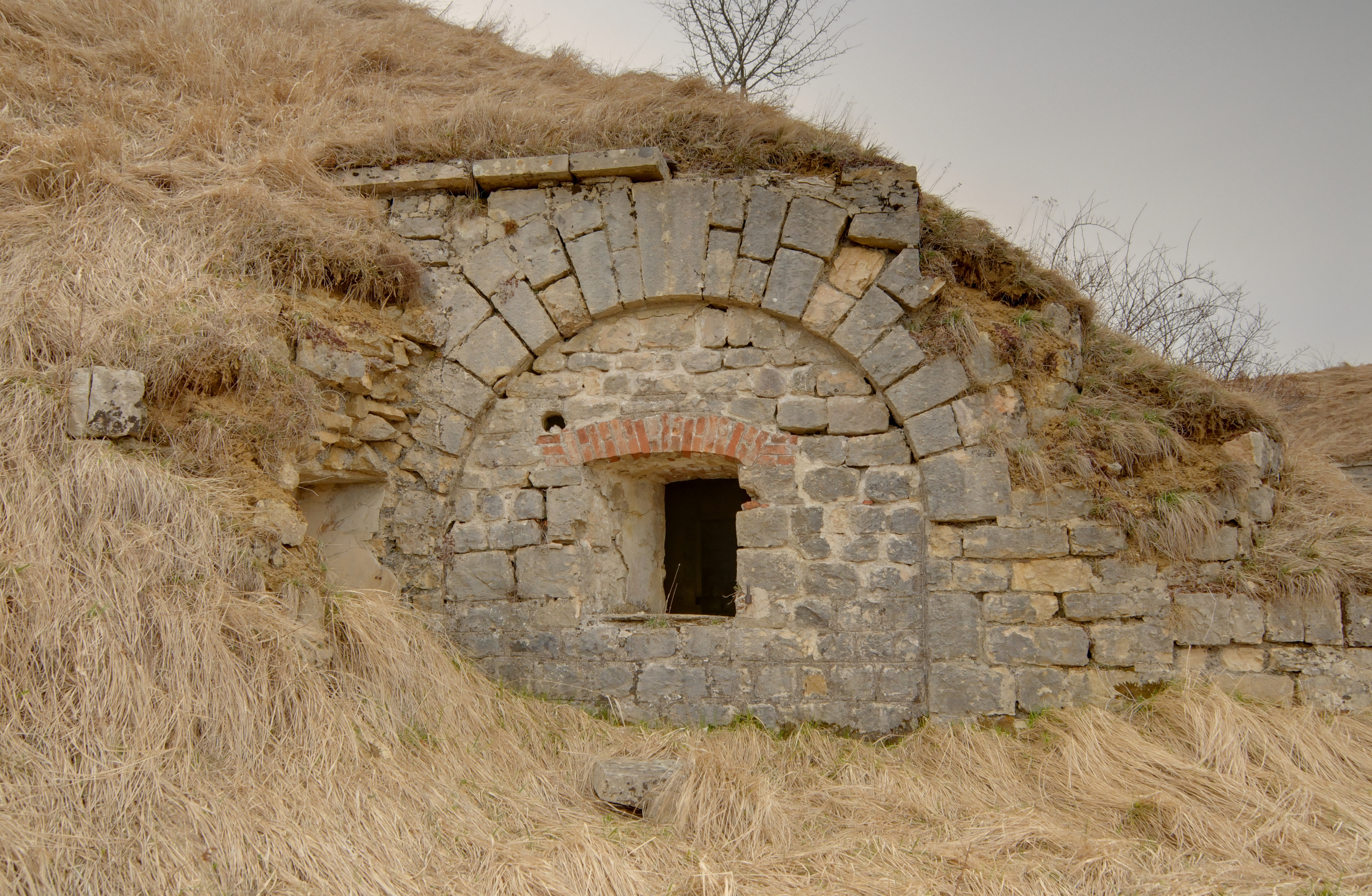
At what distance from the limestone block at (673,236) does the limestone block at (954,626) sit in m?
2.10

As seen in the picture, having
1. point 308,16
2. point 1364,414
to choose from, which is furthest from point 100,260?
point 1364,414

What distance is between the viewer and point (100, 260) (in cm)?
456

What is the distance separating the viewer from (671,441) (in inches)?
196

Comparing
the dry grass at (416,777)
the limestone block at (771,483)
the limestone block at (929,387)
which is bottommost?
the dry grass at (416,777)

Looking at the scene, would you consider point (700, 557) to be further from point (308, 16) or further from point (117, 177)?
point (308, 16)

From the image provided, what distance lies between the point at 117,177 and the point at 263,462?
202cm

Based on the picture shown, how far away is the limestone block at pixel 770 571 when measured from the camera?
4809mm

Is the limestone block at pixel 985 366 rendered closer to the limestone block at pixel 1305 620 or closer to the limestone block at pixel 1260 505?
the limestone block at pixel 1260 505

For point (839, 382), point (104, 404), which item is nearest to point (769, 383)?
point (839, 382)

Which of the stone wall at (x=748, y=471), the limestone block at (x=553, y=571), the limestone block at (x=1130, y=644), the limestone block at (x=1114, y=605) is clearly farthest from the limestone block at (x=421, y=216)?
the limestone block at (x=1130, y=644)

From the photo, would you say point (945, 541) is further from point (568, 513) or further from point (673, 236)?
point (673, 236)

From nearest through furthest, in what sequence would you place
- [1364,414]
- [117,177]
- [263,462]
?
[263,462]
[117,177]
[1364,414]

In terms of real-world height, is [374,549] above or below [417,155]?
below

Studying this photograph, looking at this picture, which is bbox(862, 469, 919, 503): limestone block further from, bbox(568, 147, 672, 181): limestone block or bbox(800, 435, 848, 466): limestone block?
bbox(568, 147, 672, 181): limestone block
